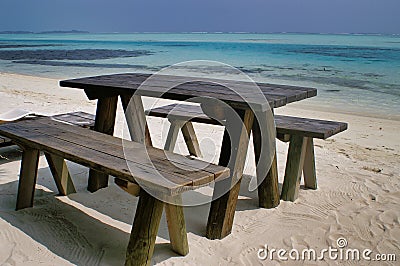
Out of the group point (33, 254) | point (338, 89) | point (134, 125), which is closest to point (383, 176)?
point (134, 125)

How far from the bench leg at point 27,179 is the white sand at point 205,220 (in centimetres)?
9

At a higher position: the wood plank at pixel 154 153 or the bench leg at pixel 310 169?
the wood plank at pixel 154 153

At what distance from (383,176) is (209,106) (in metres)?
2.44

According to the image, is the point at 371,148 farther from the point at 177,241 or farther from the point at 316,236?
the point at 177,241

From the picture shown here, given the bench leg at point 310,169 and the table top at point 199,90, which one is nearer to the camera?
the table top at point 199,90

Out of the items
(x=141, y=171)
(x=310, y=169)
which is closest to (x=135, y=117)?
(x=141, y=171)

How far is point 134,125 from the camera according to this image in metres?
3.72

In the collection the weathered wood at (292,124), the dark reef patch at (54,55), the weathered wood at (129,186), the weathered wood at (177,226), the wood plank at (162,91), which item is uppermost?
the wood plank at (162,91)

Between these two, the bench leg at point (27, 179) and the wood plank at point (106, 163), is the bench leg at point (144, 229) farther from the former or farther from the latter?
the bench leg at point (27, 179)

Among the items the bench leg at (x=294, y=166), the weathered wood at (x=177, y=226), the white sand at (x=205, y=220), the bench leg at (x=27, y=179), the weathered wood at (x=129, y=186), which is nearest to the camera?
the weathered wood at (x=129, y=186)

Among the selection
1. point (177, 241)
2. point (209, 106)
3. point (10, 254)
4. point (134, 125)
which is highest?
point (209, 106)

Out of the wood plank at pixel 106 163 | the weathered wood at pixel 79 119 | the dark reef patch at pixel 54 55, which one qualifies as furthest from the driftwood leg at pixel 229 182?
the dark reef patch at pixel 54 55

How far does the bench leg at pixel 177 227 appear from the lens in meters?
2.51

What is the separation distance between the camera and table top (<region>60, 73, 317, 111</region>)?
9.02 ft
